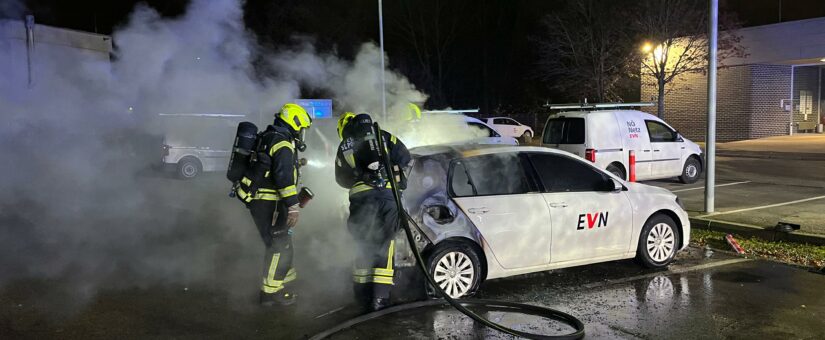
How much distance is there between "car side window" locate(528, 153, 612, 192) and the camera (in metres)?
6.09

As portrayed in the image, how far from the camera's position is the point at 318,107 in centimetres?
945

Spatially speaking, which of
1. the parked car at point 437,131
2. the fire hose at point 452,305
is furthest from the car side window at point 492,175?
the parked car at point 437,131

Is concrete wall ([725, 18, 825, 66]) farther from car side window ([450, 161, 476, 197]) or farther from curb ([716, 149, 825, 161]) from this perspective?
car side window ([450, 161, 476, 197])

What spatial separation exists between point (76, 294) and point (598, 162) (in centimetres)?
893

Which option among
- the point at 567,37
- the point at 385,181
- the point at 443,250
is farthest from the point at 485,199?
the point at 567,37

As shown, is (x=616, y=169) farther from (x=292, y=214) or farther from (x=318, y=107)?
(x=292, y=214)

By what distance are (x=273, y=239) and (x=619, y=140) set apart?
27.9ft

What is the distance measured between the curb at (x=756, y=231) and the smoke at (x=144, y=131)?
4774mm

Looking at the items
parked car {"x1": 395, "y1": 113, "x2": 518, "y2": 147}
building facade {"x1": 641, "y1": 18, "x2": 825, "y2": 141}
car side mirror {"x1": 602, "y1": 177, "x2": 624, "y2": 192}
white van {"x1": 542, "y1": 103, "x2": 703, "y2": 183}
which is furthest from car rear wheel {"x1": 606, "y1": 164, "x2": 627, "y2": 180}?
building facade {"x1": 641, "y1": 18, "x2": 825, "y2": 141}

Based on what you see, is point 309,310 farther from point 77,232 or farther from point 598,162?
point 598,162

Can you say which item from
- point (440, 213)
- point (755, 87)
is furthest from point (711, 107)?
point (755, 87)

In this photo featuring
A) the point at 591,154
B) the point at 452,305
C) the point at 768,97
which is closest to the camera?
the point at 452,305

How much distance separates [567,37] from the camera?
82.1 ft

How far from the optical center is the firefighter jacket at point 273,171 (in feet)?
17.3
